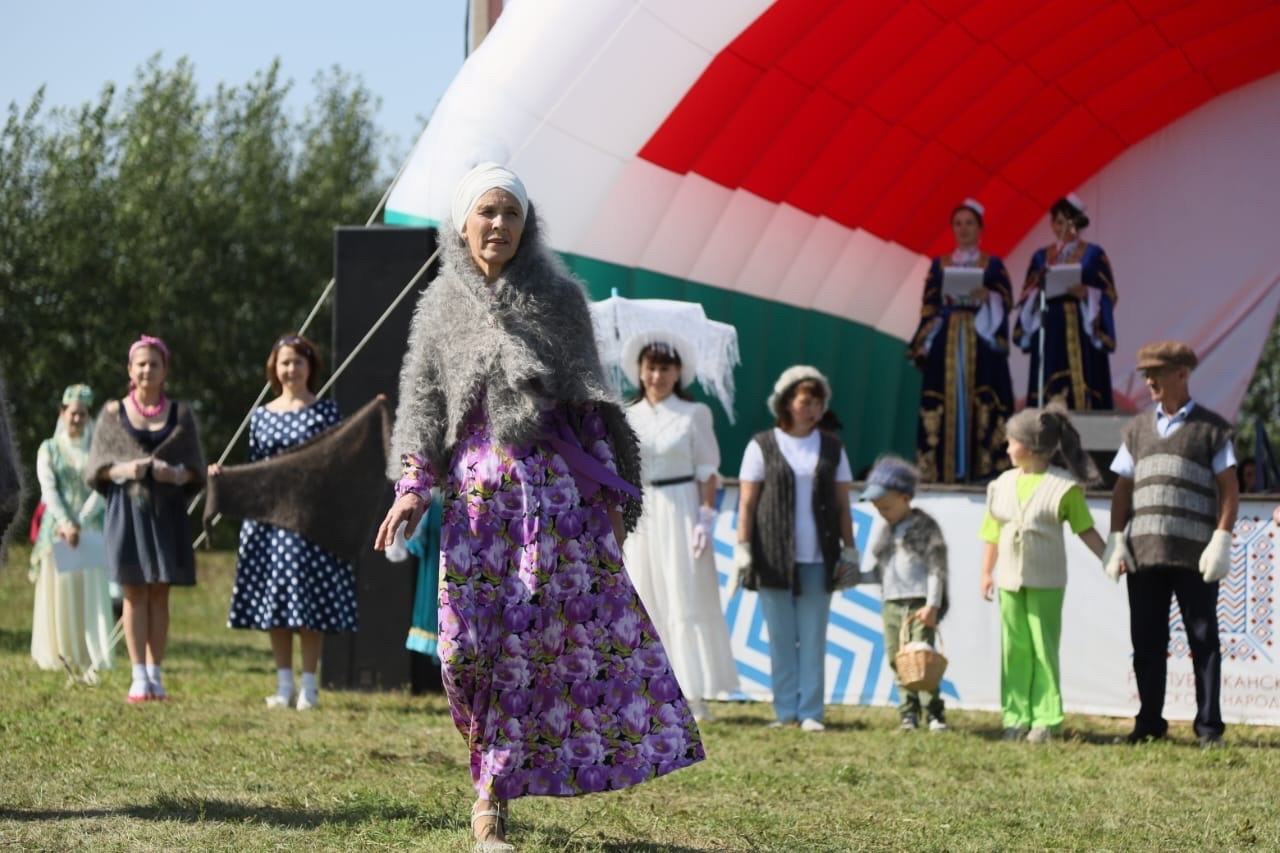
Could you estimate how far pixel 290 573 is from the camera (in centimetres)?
789

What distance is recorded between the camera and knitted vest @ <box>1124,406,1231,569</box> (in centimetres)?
708

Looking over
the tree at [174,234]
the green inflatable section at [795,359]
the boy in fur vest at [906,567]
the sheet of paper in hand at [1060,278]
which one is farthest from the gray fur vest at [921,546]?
the tree at [174,234]

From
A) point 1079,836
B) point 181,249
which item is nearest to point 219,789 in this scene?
point 1079,836

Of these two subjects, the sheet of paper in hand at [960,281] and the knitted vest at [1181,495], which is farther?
the sheet of paper in hand at [960,281]

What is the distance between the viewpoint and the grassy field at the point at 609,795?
15.4 ft

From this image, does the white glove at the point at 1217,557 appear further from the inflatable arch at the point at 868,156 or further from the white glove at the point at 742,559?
the inflatable arch at the point at 868,156

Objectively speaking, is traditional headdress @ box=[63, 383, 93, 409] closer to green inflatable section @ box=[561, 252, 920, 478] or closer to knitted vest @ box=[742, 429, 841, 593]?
green inflatable section @ box=[561, 252, 920, 478]

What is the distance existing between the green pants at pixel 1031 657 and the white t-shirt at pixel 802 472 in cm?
85

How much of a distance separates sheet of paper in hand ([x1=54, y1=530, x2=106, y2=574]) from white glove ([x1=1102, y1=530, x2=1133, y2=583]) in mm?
5667

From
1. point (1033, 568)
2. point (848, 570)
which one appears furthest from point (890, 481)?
point (1033, 568)

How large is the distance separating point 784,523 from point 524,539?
3.53 meters

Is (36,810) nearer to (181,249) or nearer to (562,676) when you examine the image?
(562,676)

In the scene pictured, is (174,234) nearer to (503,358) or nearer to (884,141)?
(884,141)

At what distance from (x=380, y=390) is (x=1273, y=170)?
7.85m
